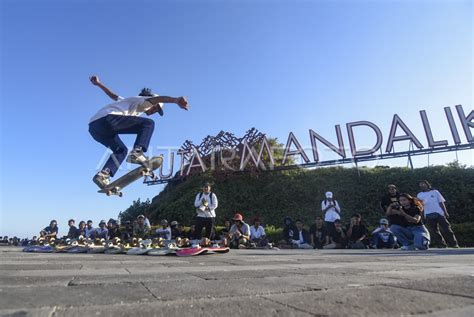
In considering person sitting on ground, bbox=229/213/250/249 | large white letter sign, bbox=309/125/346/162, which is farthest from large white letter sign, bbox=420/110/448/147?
person sitting on ground, bbox=229/213/250/249

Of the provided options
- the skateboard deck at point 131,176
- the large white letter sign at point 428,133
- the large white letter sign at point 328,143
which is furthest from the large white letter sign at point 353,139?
the skateboard deck at point 131,176

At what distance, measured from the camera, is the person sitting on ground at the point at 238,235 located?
33.2 feet

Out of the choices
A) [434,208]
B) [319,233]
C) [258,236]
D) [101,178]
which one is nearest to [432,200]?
[434,208]

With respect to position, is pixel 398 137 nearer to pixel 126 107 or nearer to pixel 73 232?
pixel 73 232

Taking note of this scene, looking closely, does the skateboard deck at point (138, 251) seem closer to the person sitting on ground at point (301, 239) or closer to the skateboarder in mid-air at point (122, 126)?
the skateboarder in mid-air at point (122, 126)

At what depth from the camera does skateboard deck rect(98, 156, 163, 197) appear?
19.4 feet

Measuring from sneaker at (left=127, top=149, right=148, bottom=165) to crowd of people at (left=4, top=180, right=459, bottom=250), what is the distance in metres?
2.57

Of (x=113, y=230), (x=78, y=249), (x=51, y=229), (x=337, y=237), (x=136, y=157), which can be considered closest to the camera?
(x=136, y=157)

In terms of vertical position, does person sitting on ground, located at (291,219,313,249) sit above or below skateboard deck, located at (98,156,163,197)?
below

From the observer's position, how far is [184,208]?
2175cm

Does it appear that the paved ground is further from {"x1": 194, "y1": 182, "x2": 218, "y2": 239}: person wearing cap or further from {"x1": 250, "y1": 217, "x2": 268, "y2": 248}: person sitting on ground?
{"x1": 250, "y1": 217, "x2": 268, "y2": 248}: person sitting on ground

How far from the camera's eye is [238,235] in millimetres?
10234

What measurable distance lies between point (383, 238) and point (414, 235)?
1.94 m

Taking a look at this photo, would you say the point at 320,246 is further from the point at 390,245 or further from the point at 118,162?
the point at 118,162
